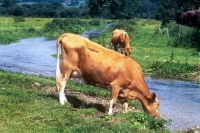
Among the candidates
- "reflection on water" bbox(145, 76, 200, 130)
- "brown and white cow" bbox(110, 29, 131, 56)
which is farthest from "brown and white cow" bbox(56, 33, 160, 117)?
"brown and white cow" bbox(110, 29, 131, 56)

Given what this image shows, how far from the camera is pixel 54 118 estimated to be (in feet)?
33.2

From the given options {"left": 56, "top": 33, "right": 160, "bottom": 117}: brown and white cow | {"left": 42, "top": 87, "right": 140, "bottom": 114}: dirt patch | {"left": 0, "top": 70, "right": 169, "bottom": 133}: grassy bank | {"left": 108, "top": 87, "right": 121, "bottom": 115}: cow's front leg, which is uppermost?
{"left": 56, "top": 33, "right": 160, "bottom": 117}: brown and white cow

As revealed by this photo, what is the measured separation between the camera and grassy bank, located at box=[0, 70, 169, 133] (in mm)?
9273

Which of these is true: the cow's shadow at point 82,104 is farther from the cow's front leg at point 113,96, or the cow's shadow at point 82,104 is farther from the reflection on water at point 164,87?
the reflection on water at point 164,87

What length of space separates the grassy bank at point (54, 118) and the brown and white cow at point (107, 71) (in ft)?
2.34

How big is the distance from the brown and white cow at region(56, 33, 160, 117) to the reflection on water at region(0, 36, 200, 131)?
61.6 inches

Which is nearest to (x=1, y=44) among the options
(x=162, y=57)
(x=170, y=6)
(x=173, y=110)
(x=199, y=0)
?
(x=162, y=57)

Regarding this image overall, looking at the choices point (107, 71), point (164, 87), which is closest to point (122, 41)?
point (164, 87)

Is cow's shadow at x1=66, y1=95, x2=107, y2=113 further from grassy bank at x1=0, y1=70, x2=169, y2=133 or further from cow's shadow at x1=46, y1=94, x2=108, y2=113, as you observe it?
grassy bank at x1=0, y1=70, x2=169, y2=133

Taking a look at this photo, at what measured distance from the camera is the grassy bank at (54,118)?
30.4 feet

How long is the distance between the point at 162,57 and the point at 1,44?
18.0m

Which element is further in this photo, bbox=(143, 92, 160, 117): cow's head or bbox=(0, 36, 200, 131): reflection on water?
bbox=(0, 36, 200, 131): reflection on water

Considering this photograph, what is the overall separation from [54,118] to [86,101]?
2540 mm

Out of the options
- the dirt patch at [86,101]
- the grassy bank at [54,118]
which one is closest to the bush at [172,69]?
the dirt patch at [86,101]
